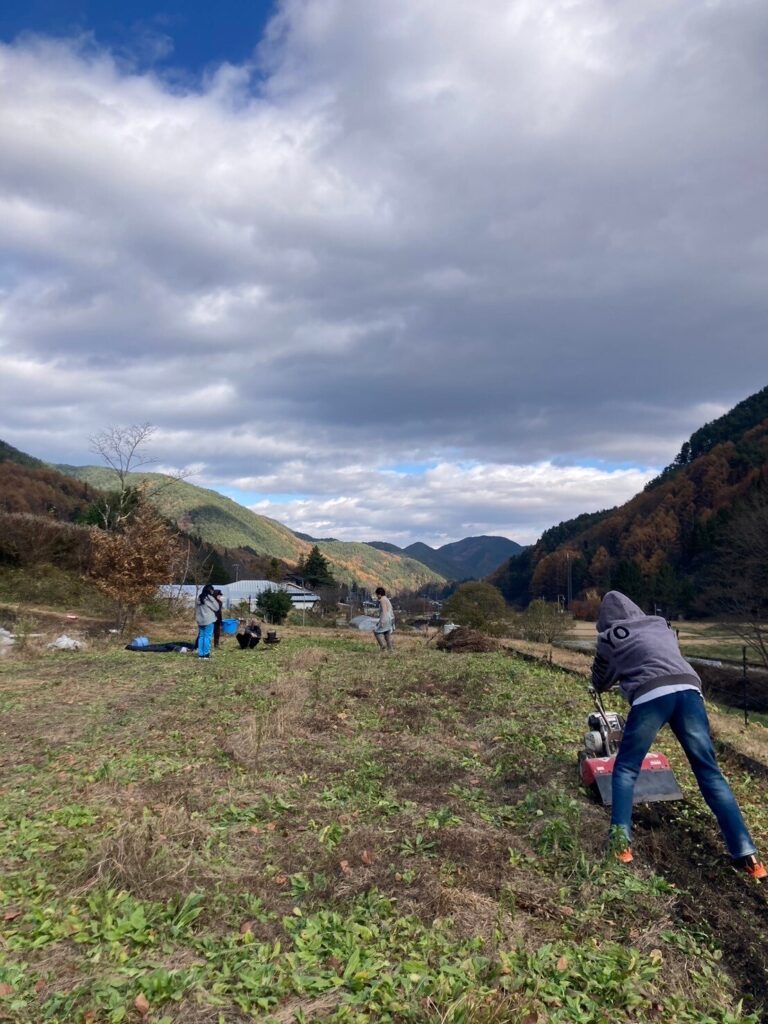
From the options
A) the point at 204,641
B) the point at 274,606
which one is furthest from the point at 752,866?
the point at 274,606

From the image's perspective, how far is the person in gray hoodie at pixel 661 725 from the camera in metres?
4.01

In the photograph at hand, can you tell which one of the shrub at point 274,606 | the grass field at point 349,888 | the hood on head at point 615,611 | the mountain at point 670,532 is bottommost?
the shrub at point 274,606

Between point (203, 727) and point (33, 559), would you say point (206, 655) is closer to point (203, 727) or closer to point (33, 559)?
point (203, 727)

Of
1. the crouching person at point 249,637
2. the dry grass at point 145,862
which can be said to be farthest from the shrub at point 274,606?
the dry grass at point 145,862

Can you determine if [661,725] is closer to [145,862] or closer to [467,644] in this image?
[145,862]

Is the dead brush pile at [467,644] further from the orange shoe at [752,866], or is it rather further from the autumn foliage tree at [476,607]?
the orange shoe at [752,866]

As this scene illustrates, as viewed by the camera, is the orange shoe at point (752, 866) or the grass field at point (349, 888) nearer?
the grass field at point (349, 888)

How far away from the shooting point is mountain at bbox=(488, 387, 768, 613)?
6419 cm

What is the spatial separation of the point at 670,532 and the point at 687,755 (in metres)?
91.5

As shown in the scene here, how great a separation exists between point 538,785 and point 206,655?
9515 millimetres

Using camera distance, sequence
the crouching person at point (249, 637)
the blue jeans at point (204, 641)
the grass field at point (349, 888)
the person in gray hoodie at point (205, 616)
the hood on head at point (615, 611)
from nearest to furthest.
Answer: the grass field at point (349, 888) → the hood on head at point (615, 611) → the person in gray hoodie at point (205, 616) → the blue jeans at point (204, 641) → the crouching person at point (249, 637)

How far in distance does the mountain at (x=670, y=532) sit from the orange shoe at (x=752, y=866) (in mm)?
59269

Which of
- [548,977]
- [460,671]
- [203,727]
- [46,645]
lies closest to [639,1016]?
[548,977]

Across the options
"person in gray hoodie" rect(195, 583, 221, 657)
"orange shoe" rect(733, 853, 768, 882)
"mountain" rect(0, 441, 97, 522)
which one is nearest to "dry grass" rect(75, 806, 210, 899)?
"orange shoe" rect(733, 853, 768, 882)
